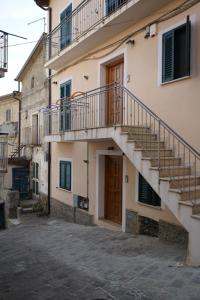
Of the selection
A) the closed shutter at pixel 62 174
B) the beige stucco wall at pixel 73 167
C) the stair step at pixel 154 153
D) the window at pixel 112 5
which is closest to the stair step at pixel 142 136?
the stair step at pixel 154 153

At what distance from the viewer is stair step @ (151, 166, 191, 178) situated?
273 inches

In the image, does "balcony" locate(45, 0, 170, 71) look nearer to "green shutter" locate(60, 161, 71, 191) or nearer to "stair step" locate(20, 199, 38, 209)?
"green shutter" locate(60, 161, 71, 191)

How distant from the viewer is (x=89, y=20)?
11367 mm

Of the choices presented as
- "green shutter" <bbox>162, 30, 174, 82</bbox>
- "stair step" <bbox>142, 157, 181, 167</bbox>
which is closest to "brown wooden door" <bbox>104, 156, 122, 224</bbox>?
"stair step" <bbox>142, 157, 181, 167</bbox>

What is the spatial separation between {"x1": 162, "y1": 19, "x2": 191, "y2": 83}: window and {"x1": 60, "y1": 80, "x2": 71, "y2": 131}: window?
4300mm

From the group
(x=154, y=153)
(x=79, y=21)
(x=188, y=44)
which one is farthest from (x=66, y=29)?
(x=154, y=153)

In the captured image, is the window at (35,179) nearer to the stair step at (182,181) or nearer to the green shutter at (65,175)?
the green shutter at (65,175)

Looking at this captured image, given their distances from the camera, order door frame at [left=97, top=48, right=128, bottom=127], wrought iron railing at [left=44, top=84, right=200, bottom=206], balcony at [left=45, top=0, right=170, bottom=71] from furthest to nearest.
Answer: door frame at [left=97, top=48, right=128, bottom=127] < balcony at [left=45, top=0, right=170, bottom=71] < wrought iron railing at [left=44, top=84, right=200, bottom=206]

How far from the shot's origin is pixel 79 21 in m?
12.1

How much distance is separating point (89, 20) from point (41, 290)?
880cm

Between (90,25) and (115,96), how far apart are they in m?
2.73

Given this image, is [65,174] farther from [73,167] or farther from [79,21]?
[79,21]

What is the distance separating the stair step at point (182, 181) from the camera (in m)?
6.62

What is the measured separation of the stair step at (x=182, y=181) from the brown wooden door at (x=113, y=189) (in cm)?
388
